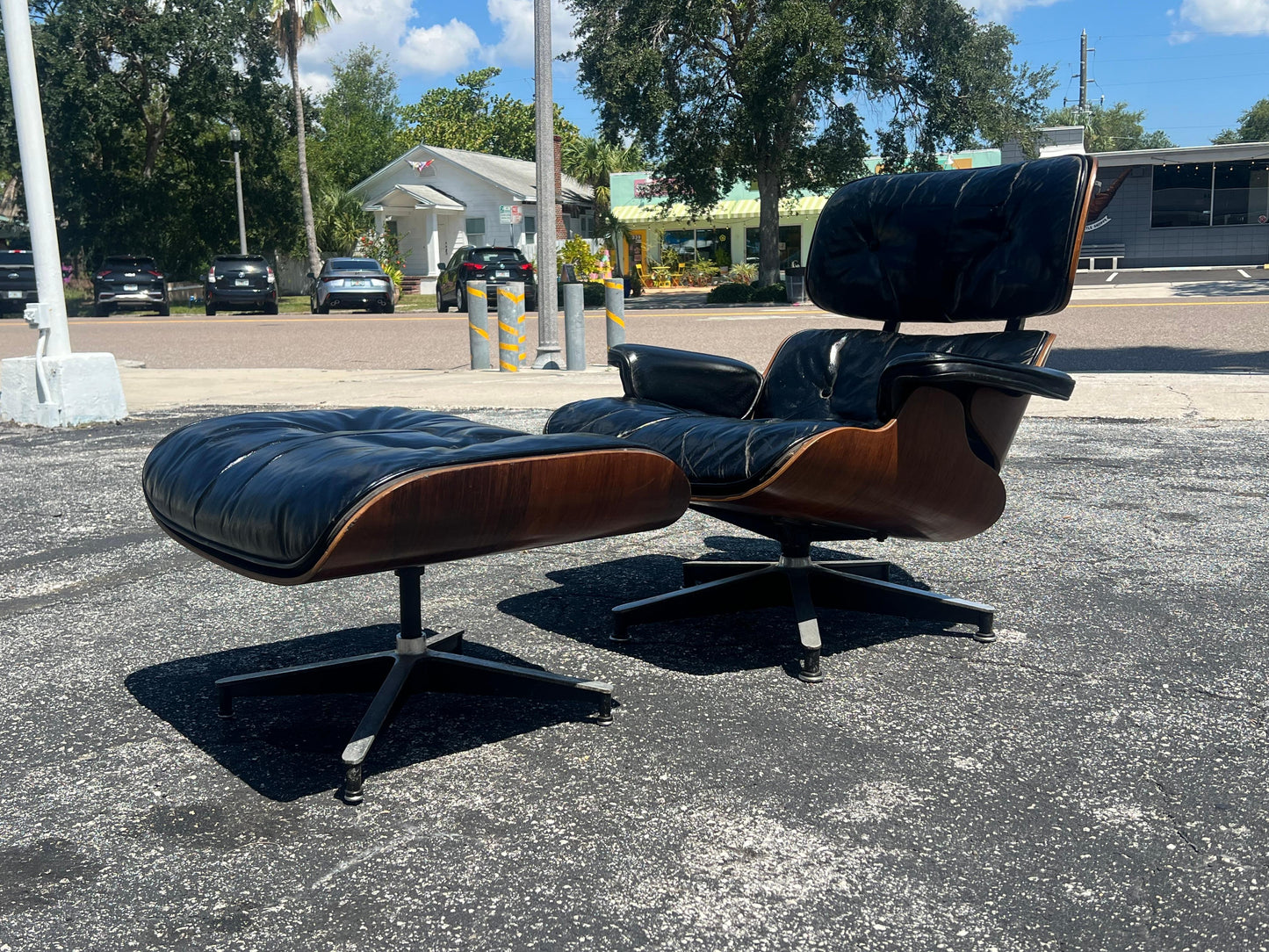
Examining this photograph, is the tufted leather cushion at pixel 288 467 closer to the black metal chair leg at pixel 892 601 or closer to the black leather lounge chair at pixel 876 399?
the black leather lounge chair at pixel 876 399

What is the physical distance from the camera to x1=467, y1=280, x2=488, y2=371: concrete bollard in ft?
39.4

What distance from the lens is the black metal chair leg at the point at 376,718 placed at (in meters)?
2.35

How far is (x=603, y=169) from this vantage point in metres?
47.7

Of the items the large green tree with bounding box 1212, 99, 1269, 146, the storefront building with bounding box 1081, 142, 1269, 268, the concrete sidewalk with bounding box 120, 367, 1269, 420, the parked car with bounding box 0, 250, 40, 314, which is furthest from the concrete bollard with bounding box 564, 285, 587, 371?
the large green tree with bounding box 1212, 99, 1269, 146

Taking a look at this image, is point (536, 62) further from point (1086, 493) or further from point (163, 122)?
point (163, 122)

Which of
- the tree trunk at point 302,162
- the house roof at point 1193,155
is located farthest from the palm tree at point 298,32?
the house roof at point 1193,155

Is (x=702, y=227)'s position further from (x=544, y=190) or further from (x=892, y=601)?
(x=892, y=601)

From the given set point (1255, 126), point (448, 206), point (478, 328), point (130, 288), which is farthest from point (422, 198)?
point (1255, 126)

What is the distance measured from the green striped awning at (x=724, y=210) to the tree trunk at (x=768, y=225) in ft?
34.6

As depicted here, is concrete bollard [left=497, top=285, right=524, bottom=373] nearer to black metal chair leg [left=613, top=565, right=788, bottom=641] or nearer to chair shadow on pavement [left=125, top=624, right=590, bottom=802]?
black metal chair leg [left=613, top=565, right=788, bottom=641]

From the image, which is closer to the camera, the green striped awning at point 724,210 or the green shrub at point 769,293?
the green shrub at point 769,293

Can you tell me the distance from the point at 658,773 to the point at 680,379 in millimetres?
1671

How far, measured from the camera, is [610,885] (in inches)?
79.8

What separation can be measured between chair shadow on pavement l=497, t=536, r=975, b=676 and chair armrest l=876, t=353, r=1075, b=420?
2.50 ft
